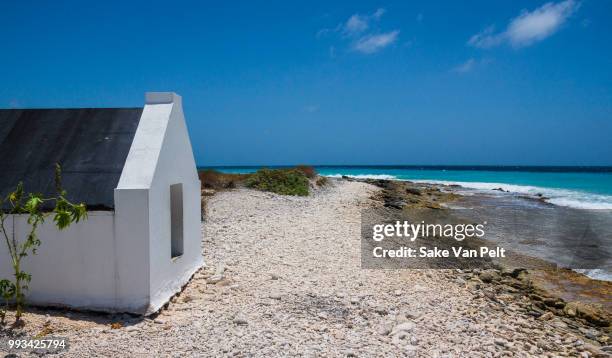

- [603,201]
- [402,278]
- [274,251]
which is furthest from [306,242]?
[603,201]

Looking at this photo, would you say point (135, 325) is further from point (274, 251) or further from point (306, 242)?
point (306, 242)

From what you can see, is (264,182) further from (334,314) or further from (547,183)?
(547,183)

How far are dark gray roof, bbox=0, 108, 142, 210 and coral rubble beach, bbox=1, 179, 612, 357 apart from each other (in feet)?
5.75

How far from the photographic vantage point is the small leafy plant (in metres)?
5.35

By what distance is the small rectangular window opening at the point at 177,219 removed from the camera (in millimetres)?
7914

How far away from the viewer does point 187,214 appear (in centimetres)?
789

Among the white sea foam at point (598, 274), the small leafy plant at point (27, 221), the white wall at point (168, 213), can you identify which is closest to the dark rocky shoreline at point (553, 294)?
the white sea foam at point (598, 274)

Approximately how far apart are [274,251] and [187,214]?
11.1 feet

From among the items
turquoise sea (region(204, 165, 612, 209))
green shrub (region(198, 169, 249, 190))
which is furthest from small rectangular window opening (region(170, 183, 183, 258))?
turquoise sea (region(204, 165, 612, 209))

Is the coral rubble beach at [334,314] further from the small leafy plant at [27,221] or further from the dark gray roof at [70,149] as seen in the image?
the dark gray roof at [70,149]

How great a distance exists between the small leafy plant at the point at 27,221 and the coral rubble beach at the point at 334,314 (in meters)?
0.38

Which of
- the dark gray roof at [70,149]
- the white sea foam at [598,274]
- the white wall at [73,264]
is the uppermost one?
the dark gray roof at [70,149]

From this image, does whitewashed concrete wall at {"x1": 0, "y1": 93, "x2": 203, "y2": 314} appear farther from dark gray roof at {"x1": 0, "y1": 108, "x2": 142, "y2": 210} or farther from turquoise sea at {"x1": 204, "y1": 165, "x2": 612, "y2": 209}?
turquoise sea at {"x1": 204, "y1": 165, "x2": 612, "y2": 209}

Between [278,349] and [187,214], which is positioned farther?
[187,214]
